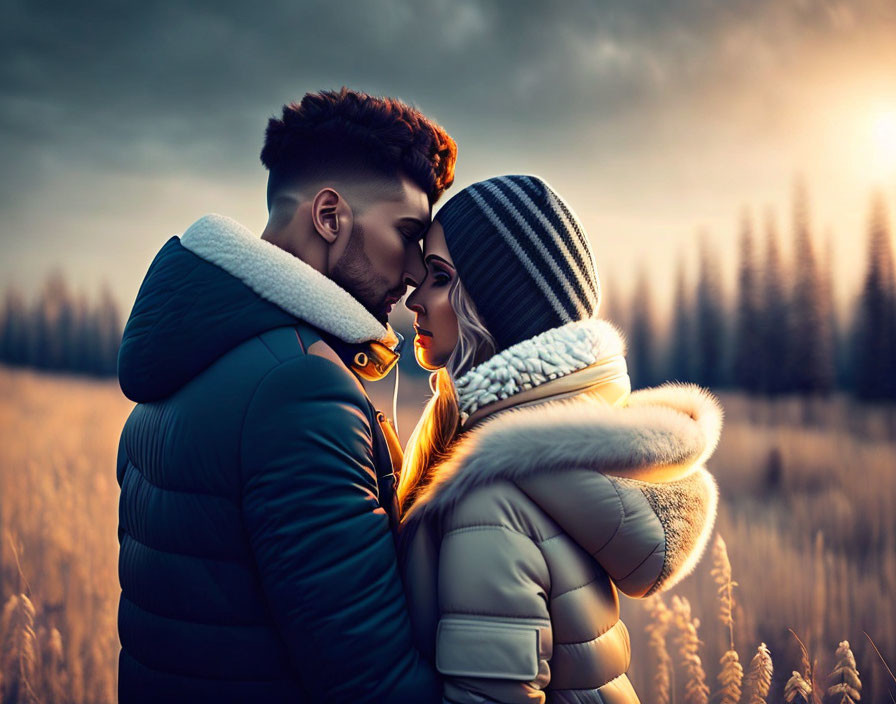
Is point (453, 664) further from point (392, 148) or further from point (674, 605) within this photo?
point (674, 605)

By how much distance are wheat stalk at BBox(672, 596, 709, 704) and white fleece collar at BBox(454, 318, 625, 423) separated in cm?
207

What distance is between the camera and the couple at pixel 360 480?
4.73 feet

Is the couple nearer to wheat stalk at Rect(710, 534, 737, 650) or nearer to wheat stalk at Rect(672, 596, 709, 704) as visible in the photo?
wheat stalk at Rect(710, 534, 737, 650)

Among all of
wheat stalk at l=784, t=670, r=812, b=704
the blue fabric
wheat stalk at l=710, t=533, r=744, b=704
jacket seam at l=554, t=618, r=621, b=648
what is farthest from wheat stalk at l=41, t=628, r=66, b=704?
wheat stalk at l=784, t=670, r=812, b=704

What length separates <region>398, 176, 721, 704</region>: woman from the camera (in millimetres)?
1530

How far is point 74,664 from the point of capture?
3.72m

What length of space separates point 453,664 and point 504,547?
34 centimetres

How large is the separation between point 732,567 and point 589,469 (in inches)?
149

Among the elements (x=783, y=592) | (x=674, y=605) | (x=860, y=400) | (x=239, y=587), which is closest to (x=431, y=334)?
(x=239, y=587)

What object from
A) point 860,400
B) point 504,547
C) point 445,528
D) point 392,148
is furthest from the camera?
point 860,400

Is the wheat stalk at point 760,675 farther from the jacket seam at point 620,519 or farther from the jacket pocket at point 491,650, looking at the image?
the jacket pocket at point 491,650

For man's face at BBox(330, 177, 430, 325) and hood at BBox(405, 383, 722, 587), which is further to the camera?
man's face at BBox(330, 177, 430, 325)

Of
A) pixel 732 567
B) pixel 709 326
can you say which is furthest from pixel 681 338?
pixel 732 567

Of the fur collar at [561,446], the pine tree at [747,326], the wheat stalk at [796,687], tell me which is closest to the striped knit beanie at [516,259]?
the fur collar at [561,446]
